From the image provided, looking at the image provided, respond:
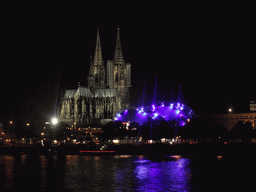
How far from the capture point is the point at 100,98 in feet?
500

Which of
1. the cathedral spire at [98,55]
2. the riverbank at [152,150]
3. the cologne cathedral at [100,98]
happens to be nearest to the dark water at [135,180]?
the riverbank at [152,150]

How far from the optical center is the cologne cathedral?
149625 millimetres

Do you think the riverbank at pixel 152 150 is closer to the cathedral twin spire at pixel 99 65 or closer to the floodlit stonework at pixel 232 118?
the floodlit stonework at pixel 232 118

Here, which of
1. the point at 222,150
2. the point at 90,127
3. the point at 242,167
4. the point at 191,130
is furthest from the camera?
the point at 90,127

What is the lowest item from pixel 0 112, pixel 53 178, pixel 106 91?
pixel 53 178

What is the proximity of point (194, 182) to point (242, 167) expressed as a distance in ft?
42.4

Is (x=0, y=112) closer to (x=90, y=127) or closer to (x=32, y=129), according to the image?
(x=32, y=129)

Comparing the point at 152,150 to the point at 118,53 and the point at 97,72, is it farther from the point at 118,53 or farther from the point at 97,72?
the point at 97,72

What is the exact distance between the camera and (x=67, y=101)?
153 m

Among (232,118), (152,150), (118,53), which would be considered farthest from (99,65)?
(152,150)

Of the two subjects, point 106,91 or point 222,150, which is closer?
point 222,150

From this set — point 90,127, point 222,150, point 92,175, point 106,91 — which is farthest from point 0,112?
point 92,175

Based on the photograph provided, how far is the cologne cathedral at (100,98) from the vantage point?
14962 cm

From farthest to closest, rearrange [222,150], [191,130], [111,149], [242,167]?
[191,130]
[111,149]
[222,150]
[242,167]
